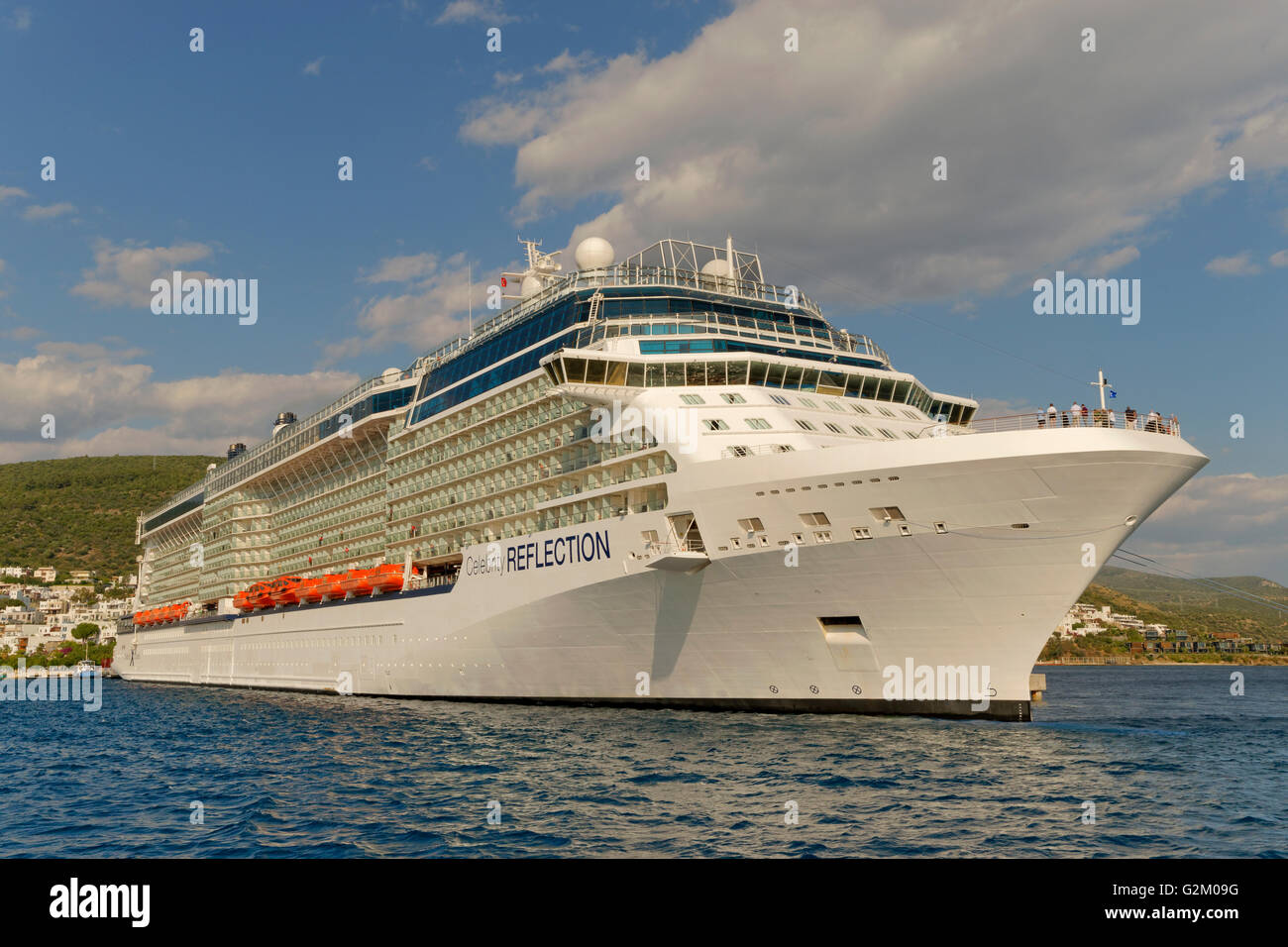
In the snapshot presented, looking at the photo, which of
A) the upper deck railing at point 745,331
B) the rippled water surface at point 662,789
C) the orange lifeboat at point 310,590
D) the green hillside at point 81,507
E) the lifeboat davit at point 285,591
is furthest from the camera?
the green hillside at point 81,507

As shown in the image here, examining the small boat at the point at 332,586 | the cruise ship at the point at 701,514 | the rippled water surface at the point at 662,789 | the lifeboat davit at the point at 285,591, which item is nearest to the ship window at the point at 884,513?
the cruise ship at the point at 701,514

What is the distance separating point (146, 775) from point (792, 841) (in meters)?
16.3

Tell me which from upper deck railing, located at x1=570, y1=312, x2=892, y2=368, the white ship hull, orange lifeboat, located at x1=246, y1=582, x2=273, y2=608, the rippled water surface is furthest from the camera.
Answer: orange lifeboat, located at x1=246, y1=582, x2=273, y2=608

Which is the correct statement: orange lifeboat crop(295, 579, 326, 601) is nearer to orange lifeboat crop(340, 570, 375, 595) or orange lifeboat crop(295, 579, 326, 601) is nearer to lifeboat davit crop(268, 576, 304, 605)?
lifeboat davit crop(268, 576, 304, 605)

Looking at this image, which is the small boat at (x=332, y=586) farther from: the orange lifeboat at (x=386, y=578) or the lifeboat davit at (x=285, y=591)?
the lifeboat davit at (x=285, y=591)

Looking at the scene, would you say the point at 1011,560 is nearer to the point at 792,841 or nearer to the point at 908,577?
the point at 908,577

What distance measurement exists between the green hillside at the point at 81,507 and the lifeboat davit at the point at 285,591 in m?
121

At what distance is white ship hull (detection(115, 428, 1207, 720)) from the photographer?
2033 cm

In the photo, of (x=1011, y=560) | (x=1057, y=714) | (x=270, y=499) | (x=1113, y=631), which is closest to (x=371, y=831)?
(x=1011, y=560)

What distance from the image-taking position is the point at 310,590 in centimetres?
4875

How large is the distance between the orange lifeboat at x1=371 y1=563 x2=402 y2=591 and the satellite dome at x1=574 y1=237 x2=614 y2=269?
51.6 ft

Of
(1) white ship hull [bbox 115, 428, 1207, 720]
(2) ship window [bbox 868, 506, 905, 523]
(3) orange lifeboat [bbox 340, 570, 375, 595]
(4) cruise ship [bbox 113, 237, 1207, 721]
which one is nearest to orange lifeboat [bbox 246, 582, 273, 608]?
(4) cruise ship [bbox 113, 237, 1207, 721]

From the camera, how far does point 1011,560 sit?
68.1 feet

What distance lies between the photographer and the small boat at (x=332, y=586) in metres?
44.9
